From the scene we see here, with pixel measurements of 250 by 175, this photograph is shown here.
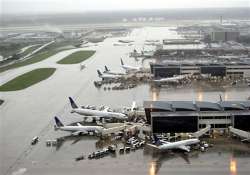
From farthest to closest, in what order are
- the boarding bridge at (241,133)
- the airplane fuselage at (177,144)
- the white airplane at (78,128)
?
the white airplane at (78,128) → the boarding bridge at (241,133) → the airplane fuselage at (177,144)

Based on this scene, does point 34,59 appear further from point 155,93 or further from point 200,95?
point 200,95

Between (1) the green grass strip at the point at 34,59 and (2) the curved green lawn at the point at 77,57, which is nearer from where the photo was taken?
(1) the green grass strip at the point at 34,59

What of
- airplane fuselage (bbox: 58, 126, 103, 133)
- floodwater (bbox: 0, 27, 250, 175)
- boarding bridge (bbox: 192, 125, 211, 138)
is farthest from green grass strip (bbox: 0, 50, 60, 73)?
boarding bridge (bbox: 192, 125, 211, 138)

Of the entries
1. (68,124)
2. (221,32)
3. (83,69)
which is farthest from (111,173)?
(221,32)

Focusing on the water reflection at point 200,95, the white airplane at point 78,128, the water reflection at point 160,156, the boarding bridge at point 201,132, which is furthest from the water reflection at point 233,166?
the water reflection at point 200,95

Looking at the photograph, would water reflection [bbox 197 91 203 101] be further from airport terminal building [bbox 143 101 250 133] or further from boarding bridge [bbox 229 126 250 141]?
boarding bridge [bbox 229 126 250 141]

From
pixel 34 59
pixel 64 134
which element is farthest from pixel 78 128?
pixel 34 59

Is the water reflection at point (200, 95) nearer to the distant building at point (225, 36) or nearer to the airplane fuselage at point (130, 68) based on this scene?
the airplane fuselage at point (130, 68)
